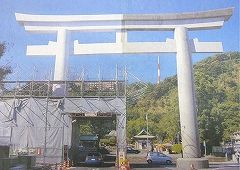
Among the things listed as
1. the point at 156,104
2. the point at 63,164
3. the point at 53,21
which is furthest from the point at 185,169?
the point at 156,104

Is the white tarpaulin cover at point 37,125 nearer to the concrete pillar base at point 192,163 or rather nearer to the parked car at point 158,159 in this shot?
the concrete pillar base at point 192,163

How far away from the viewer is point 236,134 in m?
13.9

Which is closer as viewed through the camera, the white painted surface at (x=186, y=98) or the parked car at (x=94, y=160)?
the white painted surface at (x=186, y=98)

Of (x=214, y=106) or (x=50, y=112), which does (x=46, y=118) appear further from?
(x=214, y=106)

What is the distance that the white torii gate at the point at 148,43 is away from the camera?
793 centimetres

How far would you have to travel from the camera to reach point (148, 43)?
827cm

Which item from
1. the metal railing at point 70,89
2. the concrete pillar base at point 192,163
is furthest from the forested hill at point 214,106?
the concrete pillar base at point 192,163

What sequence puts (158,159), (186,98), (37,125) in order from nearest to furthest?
(186,98)
(37,125)
(158,159)

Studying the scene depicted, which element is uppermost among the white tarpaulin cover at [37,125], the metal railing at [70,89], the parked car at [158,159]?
the metal railing at [70,89]

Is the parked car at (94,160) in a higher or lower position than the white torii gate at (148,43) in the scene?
lower

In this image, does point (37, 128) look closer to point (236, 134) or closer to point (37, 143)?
point (37, 143)

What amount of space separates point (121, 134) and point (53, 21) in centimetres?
346

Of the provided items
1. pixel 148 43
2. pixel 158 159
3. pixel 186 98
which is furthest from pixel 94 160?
pixel 148 43

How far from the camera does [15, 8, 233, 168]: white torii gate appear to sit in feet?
26.0
